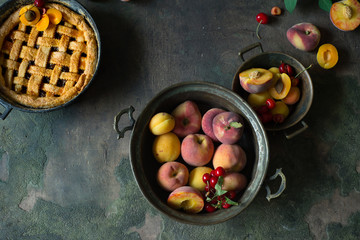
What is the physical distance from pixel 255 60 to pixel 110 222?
105cm

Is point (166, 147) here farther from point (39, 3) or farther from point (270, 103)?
point (39, 3)

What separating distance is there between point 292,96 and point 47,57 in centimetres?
116

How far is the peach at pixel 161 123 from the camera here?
129cm

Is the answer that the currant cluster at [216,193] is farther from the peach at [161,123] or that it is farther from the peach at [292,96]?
the peach at [292,96]

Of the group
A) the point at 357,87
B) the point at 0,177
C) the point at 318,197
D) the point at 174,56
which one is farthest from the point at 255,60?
the point at 0,177

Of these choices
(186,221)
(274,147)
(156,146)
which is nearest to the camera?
(186,221)

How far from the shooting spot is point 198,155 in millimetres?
Result: 1321

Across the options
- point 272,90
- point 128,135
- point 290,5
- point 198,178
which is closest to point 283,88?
point 272,90

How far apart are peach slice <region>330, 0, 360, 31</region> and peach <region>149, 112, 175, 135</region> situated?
97cm

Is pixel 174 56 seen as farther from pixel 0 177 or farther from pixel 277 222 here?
pixel 0 177

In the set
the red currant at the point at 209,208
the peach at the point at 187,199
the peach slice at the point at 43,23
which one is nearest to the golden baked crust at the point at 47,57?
the peach slice at the point at 43,23

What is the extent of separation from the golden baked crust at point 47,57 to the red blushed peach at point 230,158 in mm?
694

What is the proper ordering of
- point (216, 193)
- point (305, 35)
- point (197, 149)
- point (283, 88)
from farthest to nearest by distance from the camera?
point (305, 35) → point (283, 88) → point (197, 149) → point (216, 193)

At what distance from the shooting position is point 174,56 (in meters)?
1.65
